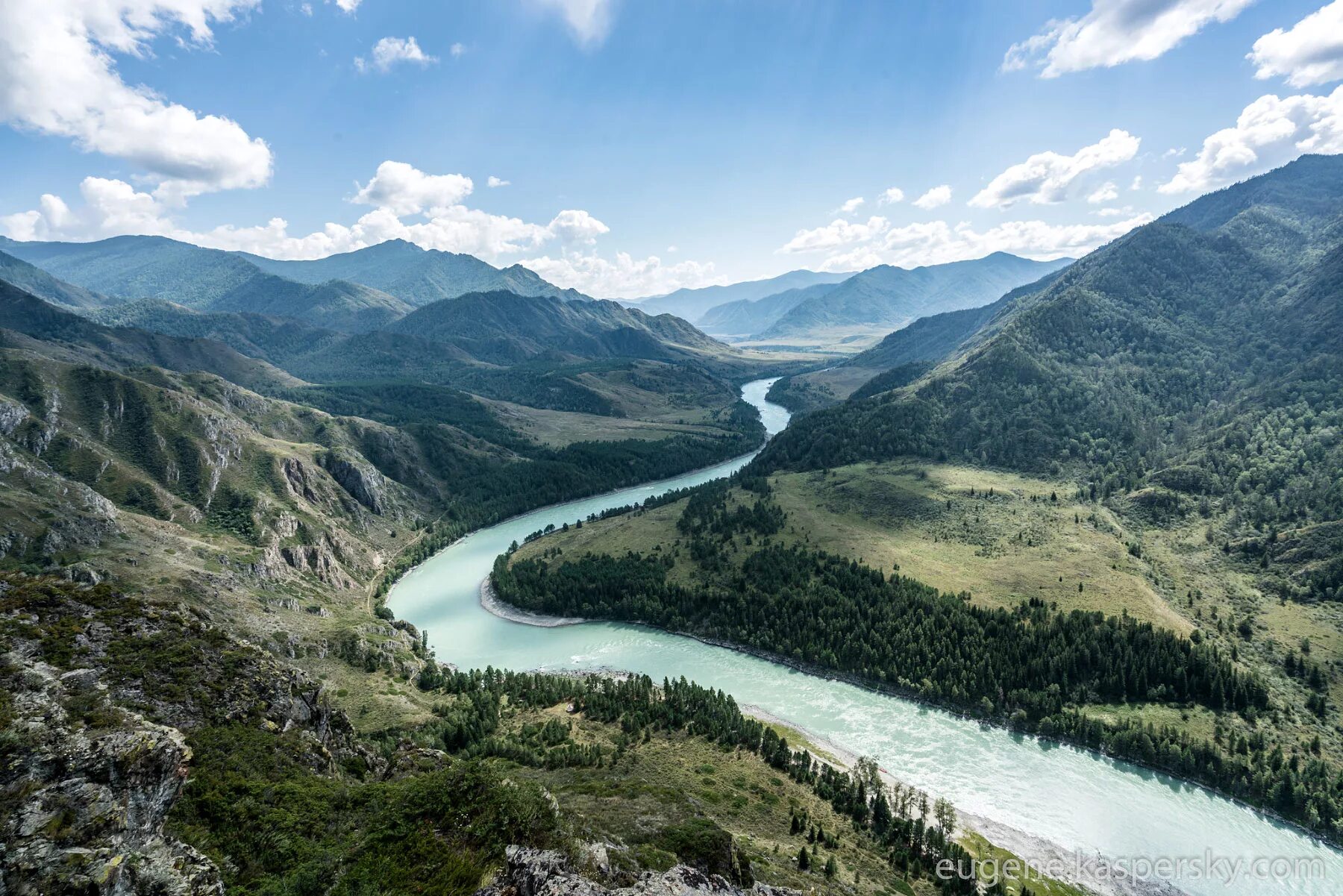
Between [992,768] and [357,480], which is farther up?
[357,480]

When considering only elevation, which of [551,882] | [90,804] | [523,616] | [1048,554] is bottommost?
[523,616]

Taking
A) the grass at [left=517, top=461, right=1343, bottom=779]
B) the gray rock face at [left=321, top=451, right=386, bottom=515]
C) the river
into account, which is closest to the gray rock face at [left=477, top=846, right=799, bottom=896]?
the river

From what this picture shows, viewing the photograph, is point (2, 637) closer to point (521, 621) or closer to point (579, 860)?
point (579, 860)

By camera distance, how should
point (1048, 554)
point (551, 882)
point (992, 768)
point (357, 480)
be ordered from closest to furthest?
point (551, 882)
point (992, 768)
point (1048, 554)
point (357, 480)

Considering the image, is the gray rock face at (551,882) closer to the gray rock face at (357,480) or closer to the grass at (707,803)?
the grass at (707,803)

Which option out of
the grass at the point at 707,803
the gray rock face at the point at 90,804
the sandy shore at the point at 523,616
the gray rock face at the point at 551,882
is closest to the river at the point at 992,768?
the sandy shore at the point at 523,616

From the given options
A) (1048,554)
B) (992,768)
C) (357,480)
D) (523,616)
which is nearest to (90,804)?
(992,768)

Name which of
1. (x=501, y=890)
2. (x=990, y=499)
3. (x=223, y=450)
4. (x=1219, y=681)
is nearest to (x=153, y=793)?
(x=501, y=890)

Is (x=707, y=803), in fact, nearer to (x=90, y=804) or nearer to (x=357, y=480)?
(x=90, y=804)

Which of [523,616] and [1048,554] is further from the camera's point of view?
[1048,554]
